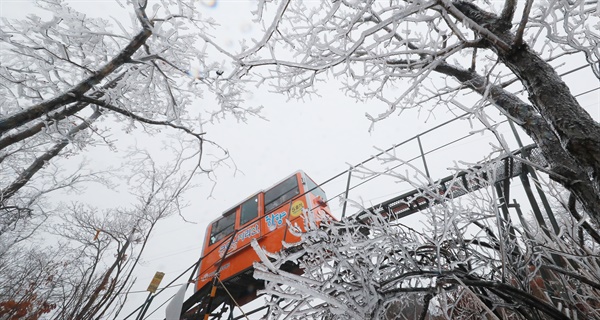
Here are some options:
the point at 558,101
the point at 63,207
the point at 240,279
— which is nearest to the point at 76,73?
the point at 240,279

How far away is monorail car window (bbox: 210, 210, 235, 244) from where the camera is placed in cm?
774

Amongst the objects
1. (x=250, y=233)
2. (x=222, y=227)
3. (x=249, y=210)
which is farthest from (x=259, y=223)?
(x=222, y=227)

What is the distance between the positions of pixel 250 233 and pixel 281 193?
134cm

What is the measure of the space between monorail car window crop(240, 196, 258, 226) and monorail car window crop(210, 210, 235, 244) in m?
0.46

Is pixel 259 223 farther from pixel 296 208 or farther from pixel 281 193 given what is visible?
pixel 296 208

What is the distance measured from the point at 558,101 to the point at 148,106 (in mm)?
6369

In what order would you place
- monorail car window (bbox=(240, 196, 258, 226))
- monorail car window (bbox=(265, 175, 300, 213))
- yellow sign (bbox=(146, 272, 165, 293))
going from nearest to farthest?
yellow sign (bbox=(146, 272, 165, 293)), monorail car window (bbox=(265, 175, 300, 213)), monorail car window (bbox=(240, 196, 258, 226))

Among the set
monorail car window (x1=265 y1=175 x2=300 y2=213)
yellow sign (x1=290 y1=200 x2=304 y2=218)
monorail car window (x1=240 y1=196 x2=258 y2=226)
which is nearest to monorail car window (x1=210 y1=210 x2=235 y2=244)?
monorail car window (x1=240 y1=196 x2=258 y2=226)

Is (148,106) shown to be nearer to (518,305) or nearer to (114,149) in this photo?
(114,149)

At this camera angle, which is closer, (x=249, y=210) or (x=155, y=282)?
(x=155, y=282)

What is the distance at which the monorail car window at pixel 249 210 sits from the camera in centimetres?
728

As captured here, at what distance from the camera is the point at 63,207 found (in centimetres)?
1520

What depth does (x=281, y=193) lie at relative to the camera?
282 inches

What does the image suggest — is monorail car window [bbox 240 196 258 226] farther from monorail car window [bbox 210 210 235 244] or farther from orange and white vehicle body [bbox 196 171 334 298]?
monorail car window [bbox 210 210 235 244]
